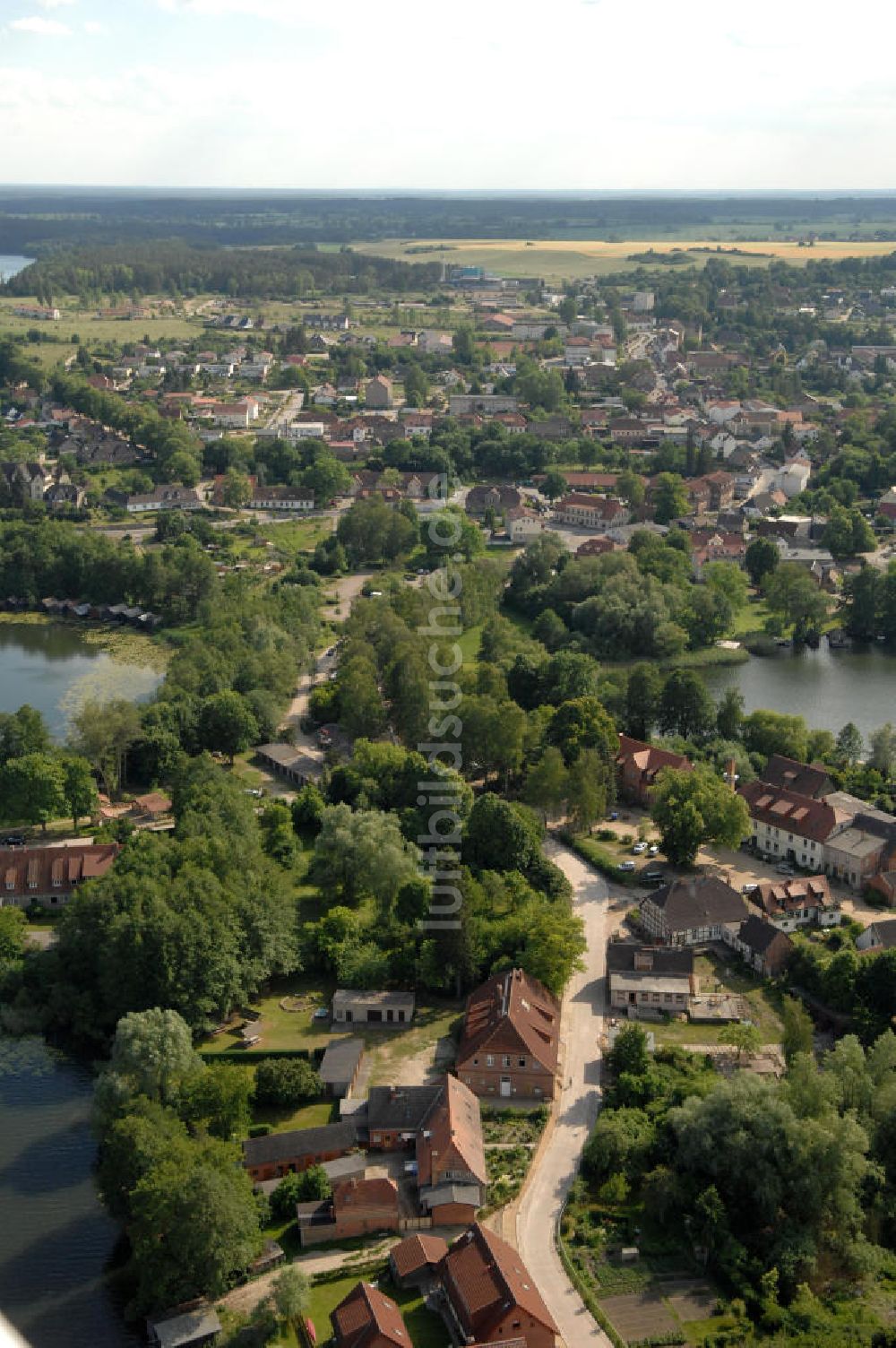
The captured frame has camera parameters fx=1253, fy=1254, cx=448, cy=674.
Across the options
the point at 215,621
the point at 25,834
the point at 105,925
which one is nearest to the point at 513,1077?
the point at 105,925

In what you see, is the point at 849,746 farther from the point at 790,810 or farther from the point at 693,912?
the point at 693,912

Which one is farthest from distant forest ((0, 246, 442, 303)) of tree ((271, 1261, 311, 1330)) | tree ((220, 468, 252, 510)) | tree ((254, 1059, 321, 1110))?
tree ((271, 1261, 311, 1330))

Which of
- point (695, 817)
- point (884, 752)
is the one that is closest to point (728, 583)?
point (884, 752)

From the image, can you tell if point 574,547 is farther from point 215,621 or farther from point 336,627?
point 215,621

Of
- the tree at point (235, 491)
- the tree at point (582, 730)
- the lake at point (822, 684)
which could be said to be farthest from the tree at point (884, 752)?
the tree at point (235, 491)

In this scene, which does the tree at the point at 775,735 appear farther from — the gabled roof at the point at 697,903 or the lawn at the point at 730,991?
the lawn at the point at 730,991

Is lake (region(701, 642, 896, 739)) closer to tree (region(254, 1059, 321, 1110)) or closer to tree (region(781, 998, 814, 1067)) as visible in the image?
tree (region(781, 998, 814, 1067))
